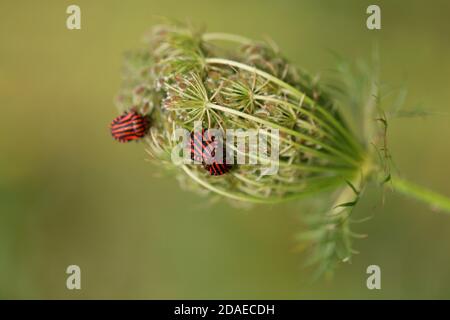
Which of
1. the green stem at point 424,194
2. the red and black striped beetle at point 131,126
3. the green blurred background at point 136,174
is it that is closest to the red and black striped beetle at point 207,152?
the red and black striped beetle at point 131,126

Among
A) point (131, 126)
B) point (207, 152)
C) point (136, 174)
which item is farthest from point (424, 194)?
point (136, 174)

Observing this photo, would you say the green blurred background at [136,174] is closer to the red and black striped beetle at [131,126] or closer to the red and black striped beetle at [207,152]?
the red and black striped beetle at [131,126]

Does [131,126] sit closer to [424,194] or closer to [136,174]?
[424,194]

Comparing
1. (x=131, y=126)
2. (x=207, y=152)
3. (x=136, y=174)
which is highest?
(x=136, y=174)

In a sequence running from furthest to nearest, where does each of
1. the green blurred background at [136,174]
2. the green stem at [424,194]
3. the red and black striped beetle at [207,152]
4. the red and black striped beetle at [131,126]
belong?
1. the green blurred background at [136,174]
2. the green stem at [424,194]
3. the red and black striped beetle at [131,126]
4. the red and black striped beetle at [207,152]

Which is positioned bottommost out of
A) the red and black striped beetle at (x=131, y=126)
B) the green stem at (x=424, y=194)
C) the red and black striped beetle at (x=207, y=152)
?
the green stem at (x=424, y=194)

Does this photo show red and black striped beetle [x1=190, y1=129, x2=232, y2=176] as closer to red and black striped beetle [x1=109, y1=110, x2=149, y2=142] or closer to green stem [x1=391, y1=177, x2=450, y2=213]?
red and black striped beetle [x1=109, y1=110, x2=149, y2=142]

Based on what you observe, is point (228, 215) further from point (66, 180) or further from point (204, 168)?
point (204, 168)
